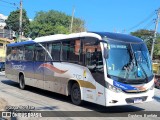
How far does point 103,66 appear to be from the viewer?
1152 centimetres

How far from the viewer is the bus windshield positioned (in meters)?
11.5

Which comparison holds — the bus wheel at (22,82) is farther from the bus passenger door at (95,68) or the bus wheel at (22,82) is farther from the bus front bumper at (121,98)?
the bus front bumper at (121,98)

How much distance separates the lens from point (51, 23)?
103375 millimetres

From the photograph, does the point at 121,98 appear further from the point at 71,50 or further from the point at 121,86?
the point at 71,50

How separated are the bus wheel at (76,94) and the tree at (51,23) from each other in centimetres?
8022

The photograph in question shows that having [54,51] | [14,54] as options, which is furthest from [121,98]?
[14,54]

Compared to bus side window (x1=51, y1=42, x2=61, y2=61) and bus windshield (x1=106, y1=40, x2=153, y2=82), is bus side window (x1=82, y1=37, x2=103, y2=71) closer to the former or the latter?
bus windshield (x1=106, y1=40, x2=153, y2=82)

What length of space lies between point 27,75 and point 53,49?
148 inches

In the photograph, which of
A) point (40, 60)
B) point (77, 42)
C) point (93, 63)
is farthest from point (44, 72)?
point (93, 63)

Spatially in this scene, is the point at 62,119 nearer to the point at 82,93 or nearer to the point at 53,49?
the point at 82,93

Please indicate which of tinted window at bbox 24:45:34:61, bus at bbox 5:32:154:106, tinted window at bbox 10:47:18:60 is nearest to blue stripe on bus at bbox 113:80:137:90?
bus at bbox 5:32:154:106

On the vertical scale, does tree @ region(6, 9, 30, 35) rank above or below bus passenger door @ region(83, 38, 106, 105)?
above

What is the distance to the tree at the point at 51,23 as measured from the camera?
94.2 metres

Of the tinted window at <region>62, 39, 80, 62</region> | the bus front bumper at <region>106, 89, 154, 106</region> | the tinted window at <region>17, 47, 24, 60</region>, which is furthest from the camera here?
the tinted window at <region>17, 47, 24, 60</region>
